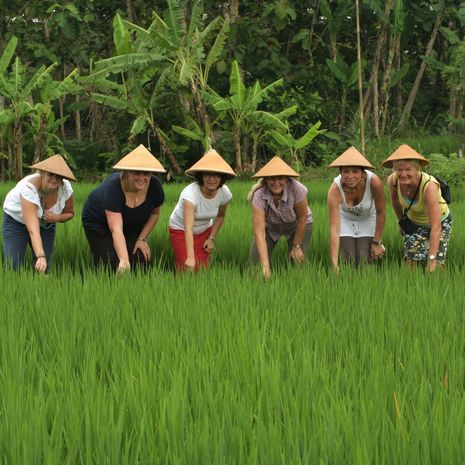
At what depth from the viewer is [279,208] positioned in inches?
154

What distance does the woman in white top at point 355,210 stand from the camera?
3.76 metres

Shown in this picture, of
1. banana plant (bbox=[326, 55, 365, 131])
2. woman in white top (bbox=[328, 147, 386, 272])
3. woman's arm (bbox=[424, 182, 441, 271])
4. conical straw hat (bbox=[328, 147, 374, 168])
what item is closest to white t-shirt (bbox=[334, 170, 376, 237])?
woman in white top (bbox=[328, 147, 386, 272])

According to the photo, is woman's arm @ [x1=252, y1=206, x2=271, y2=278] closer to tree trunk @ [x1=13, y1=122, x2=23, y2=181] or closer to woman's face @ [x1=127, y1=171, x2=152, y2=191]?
woman's face @ [x1=127, y1=171, x2=152, y2=191]

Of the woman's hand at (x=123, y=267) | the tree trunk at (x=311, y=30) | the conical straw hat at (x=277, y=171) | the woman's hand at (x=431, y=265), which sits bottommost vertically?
the woman's hand at (x=431, y=265)

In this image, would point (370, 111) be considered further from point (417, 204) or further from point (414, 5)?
point (417, 204)

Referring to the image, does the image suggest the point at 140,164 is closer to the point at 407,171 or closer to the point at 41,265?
the point at 41,265

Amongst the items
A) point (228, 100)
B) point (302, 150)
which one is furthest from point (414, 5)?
point (228, 100)

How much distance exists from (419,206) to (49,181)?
200 centimetres

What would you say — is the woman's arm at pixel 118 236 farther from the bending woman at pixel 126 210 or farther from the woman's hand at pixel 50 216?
the woman's hand at pixel 50 216

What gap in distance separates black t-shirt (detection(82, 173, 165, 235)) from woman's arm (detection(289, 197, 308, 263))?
2.57ft

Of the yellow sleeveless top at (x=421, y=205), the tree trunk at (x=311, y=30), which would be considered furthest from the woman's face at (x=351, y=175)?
the tree trunk at (x=311, y=30)

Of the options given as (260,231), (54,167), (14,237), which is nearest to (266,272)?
(260,231)

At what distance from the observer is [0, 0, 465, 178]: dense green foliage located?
31.1ft

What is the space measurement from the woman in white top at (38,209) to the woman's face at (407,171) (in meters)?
1.73
